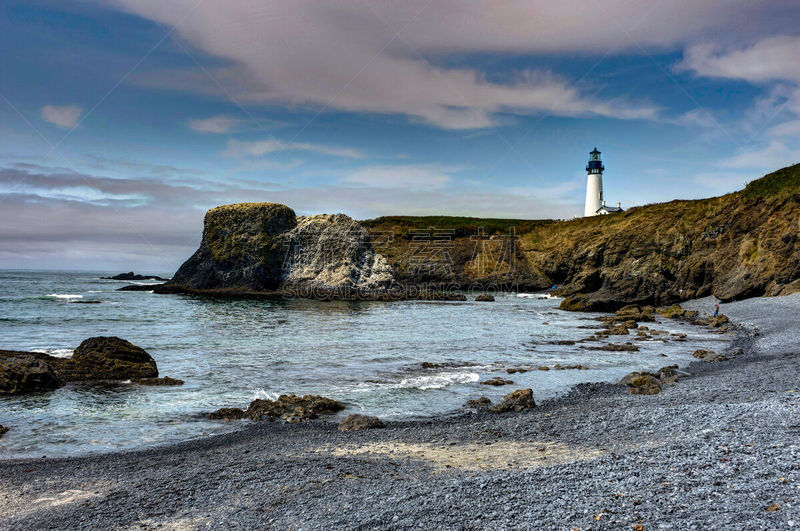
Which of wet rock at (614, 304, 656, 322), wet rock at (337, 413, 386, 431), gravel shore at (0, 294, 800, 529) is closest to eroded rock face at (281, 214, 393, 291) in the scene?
wet rock at (614, 304, 656, 322)

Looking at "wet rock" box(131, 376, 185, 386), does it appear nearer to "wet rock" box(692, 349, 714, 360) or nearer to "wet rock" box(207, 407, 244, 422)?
"wet rock" box(207, 407, 244, 422)

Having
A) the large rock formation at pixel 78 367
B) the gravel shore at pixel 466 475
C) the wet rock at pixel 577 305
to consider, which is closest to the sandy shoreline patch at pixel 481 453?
the gravel shore at pixel 466 475

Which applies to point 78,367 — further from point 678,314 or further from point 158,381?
point 678,314

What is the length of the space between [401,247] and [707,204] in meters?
58.0

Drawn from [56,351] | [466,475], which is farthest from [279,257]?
[466,475]

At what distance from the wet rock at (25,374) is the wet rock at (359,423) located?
35.2ft

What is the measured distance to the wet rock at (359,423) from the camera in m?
12.1

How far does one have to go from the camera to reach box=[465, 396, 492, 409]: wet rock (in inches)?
567

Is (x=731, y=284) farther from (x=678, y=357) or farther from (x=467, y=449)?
(x=467, y=449)

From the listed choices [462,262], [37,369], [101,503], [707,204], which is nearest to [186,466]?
[101,503]

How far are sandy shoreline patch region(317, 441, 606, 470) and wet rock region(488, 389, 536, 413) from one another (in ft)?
11.0

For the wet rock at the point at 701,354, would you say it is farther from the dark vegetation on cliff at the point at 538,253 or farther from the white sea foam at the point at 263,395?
the dark vegetation on cliff at the point at 538,253

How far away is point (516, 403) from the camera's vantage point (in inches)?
544

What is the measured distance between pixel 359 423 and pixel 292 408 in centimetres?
256
